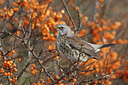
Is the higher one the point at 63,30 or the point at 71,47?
the point at 63,30

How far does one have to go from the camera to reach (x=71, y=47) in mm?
5805

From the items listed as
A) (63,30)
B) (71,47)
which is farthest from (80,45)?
(63,30)

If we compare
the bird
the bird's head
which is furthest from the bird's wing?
the bird's head

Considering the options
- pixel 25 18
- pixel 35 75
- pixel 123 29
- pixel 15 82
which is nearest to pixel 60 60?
pixel 35 75

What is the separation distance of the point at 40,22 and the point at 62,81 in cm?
238

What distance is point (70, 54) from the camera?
18.6 feet

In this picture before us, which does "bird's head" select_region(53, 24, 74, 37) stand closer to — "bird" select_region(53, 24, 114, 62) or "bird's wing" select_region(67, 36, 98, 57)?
"bird" select_region(53, 24, 114, 62)

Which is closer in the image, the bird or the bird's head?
the bird

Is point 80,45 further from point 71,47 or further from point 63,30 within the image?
point 63,30

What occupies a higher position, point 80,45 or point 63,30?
point 63,30

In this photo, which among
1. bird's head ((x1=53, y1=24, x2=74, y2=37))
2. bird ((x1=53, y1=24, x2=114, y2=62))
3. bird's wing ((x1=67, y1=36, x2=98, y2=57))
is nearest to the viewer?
bird ((x1=53, y1=24, x2=114, y2=62))

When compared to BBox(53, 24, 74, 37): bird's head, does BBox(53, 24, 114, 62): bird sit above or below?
below

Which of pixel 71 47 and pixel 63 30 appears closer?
pixel 71 47

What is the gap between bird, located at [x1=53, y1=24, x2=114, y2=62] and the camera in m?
5.64
